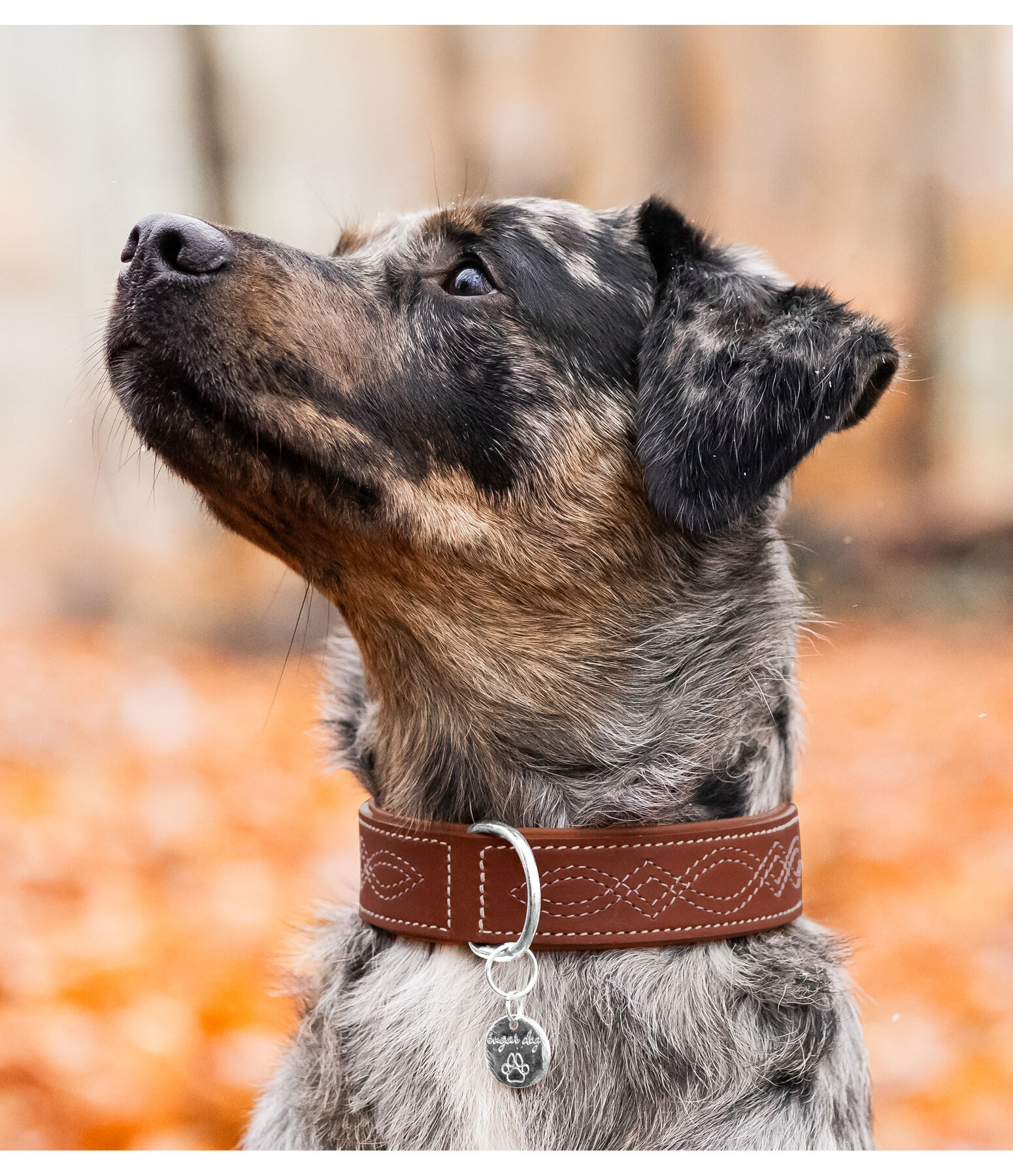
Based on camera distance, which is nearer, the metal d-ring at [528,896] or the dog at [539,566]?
the metal d-ring at [528,896]

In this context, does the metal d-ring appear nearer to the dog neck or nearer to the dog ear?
the dog neck

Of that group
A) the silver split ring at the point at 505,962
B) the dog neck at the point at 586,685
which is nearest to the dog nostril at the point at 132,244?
the dog neck at the point at 586,685

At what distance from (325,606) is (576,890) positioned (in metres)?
2.10

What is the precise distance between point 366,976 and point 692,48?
114 inches

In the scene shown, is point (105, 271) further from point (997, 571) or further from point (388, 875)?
point (997, 571)

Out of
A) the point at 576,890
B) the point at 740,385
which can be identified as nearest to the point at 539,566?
the point at 740,385

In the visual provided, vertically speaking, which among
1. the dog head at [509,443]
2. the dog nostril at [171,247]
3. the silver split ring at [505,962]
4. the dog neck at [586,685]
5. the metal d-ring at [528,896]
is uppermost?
the dog nostril at [171,247]

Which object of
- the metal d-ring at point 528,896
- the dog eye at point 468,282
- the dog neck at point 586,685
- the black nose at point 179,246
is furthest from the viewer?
the dog eye at point 468,282

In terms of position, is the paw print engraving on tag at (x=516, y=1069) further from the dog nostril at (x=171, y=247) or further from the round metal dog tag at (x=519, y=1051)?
the dog nostril at (x=171, y=247)

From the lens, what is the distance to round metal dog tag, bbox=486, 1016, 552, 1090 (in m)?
1.93

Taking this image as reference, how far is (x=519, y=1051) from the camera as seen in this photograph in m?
1.94

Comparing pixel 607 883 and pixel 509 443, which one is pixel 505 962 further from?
pixel 509 443

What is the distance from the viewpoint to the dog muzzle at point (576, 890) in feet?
6.36

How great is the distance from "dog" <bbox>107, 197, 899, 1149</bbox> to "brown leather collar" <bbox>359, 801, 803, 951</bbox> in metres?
0.09
